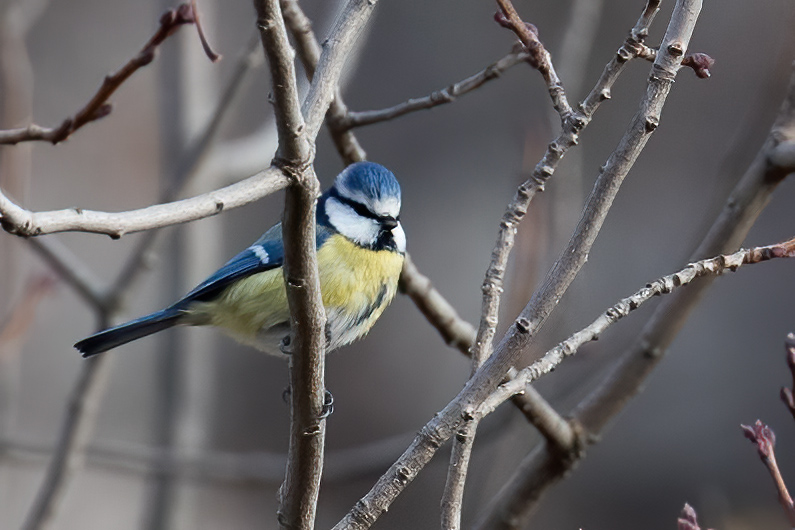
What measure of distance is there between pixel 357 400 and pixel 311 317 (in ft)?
12.5

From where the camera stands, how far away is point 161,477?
9.14 ft

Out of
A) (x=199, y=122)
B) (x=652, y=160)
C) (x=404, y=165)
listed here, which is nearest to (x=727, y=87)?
(x=652, y=160)

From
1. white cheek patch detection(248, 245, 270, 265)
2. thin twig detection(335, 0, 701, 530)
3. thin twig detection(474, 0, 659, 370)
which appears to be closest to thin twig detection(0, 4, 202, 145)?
thin twig detection(474, 0, 659, 370)

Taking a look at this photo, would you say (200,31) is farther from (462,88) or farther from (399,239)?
(399,239)

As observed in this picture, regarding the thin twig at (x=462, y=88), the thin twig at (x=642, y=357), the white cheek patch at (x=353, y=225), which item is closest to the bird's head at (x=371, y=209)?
the white cheek patch at (x=353, y=225)

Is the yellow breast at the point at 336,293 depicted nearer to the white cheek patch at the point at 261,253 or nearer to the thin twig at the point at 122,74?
the white cheek patch at the point at 261,253

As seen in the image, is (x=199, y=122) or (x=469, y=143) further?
(x=469, y=143)

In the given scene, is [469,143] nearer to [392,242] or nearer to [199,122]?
[199,122]

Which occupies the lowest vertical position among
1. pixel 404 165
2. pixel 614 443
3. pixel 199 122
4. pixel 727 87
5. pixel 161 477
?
pixel 161 477

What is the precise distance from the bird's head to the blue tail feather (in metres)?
0.51

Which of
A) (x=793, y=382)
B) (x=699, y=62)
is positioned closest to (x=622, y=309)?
(x=793, y=382)

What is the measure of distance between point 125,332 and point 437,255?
3.18m

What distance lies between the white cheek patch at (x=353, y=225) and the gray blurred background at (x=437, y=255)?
175 centimetres

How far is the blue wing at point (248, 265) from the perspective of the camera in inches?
86.7
